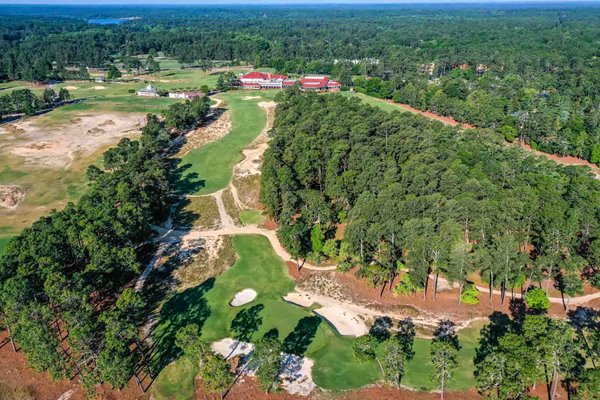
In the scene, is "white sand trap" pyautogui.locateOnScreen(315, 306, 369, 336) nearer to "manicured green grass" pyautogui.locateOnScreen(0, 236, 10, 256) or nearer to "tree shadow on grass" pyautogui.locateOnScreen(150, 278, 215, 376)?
"tree shadow on grass" pyautogui.locateOnScreen(150, 278, 215, 376)

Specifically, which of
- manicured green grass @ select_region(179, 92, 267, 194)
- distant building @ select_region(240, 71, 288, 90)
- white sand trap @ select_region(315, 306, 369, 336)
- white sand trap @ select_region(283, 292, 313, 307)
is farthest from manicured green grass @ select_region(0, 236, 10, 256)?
distant building @ select_region(240, 71, 288, 90)

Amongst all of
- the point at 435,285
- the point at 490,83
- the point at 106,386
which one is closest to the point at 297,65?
the point at 490,83

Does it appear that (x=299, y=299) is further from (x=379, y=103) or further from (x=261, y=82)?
(x=261, y=82)

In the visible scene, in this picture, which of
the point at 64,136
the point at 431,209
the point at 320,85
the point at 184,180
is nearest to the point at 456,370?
the point at 431,209

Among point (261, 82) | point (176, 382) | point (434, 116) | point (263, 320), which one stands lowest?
point (263, 320)

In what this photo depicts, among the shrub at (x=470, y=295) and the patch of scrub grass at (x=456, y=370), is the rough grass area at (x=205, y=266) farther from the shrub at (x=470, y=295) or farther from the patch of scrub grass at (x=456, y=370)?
the shrub at (x=470, y=295)

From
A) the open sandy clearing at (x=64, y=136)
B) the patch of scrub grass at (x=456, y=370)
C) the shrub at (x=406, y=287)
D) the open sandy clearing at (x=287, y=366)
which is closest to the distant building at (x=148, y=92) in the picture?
the open sandy clearing at (x=64, y=136)
